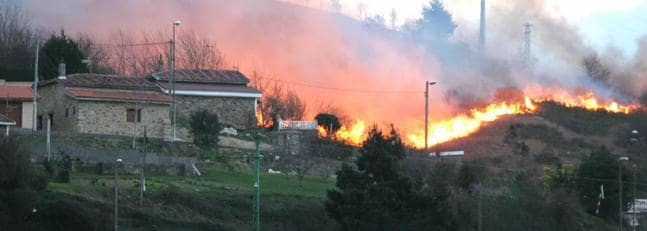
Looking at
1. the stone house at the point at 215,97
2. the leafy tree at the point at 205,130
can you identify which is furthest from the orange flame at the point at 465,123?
the leafy tree at the point at 205,130

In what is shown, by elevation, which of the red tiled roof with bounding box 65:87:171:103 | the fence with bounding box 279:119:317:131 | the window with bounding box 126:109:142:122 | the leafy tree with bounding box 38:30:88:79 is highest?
the leafy tree with bounding box 38:30:88:79

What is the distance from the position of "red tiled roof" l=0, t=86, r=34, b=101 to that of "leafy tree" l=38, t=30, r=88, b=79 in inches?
249

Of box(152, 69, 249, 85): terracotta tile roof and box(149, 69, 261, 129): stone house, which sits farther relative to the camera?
box(152, 69, 249, 85): terracotta tile roof

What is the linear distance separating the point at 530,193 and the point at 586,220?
3581 mm

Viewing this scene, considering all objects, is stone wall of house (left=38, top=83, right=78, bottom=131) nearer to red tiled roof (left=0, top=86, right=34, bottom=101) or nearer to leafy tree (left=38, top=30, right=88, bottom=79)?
red tiled roof (left=0, top=86, right=34, bottom=101)

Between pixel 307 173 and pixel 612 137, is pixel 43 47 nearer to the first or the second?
pixel 307 173

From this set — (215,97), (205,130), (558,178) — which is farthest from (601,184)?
(215,97)

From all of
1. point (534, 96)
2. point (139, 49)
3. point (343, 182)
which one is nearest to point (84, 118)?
point (343, 182)

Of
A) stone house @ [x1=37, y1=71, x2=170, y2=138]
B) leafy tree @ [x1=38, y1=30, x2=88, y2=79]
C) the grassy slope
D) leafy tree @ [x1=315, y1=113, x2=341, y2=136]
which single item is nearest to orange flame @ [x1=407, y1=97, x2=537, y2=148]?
leafy tree @ [x1=315, y1=113, x2=341, y2=136]

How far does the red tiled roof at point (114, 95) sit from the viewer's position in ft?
219

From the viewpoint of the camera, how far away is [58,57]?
7875 cm

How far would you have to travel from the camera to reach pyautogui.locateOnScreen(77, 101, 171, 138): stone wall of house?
6662cm

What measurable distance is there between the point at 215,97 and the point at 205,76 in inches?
110

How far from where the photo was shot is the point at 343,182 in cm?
5112
